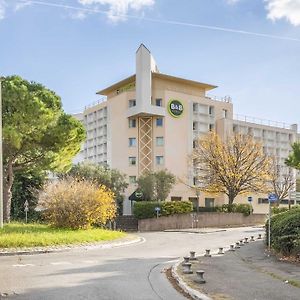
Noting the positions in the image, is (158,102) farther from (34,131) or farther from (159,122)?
(34,131)

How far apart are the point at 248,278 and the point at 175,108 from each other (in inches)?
2216

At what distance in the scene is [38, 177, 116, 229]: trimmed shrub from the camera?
95.5ft

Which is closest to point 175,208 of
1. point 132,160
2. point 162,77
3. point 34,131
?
point 132,160

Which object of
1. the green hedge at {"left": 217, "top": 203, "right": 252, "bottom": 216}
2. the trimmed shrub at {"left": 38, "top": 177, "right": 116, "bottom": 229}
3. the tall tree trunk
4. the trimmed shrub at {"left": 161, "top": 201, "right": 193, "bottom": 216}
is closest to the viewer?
the trimmed shrub at {"left": 38, "top": 177, "right": 116, "bottom": 229}

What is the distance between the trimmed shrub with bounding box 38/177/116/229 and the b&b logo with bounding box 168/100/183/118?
3797cm

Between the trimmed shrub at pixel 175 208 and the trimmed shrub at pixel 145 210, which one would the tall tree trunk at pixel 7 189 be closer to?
the trimmed shrub at pixel 145 210

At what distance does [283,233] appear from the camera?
59.6 feet

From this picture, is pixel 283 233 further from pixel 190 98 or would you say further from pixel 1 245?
pixel 190 98

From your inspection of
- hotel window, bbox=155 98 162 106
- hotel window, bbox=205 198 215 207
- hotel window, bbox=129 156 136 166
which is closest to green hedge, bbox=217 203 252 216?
hotel window, bbox=205 198 215 207

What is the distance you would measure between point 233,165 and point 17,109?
3110 centimetres

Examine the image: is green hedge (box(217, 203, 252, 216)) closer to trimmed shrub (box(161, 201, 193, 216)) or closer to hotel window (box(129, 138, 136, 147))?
trimmed shrub (box(161, 201, 193, 216))

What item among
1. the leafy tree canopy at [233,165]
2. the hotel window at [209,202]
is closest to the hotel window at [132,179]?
the leafy tree canopy at [233,165]

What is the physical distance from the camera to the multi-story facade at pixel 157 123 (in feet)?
216

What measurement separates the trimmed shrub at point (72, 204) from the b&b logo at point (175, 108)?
125ft
